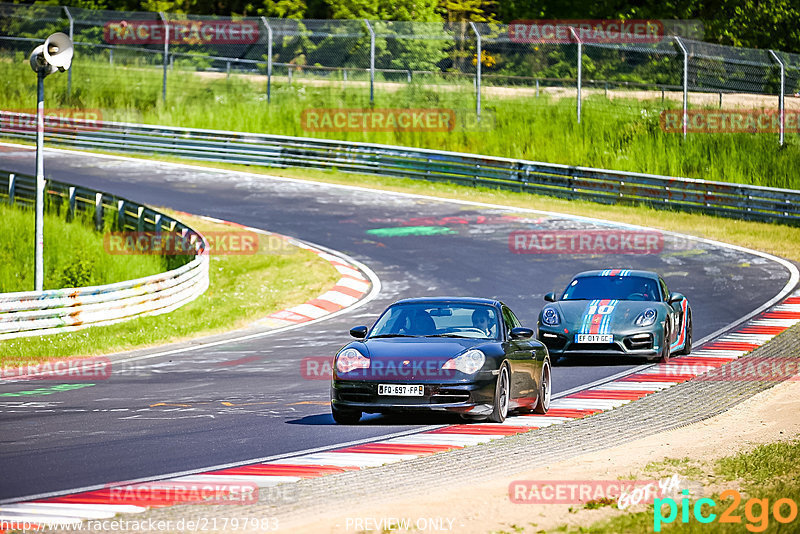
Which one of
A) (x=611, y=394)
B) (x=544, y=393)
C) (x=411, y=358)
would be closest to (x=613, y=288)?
(x=611, y=394)

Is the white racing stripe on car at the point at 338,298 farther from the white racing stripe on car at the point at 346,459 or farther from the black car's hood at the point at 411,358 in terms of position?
the white racing stripe on car at the point at 346,459

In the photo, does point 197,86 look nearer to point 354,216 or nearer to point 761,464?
point 354,216

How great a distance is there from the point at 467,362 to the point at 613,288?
21.0 ft

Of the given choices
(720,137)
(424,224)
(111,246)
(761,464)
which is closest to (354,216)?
(424,224)

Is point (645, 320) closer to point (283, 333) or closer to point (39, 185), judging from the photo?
point (283, 333)

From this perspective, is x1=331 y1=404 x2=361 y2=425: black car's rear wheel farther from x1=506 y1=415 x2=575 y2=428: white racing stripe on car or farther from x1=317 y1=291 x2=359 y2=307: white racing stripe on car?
x1=317 y1=291 x2=359 y2=307: white racing stripe on car

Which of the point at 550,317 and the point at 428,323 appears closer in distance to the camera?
the point at 428,323

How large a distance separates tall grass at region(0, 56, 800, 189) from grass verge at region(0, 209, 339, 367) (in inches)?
449

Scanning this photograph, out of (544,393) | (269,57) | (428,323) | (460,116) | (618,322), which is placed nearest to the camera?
(428,323)

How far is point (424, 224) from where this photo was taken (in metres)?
30.7

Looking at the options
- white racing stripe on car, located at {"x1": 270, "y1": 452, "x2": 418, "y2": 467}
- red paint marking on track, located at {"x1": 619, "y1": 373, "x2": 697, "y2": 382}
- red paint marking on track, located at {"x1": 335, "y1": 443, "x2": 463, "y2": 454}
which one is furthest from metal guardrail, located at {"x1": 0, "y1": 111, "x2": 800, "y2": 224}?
white racing stripe on car, located at {"x1": 270, "y1": 452, "x2": 418, "y2": 467}

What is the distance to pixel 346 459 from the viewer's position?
1026 cm

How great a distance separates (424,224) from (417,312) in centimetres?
1814

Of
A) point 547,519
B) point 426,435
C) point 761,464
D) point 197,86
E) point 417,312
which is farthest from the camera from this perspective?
point 197,86
